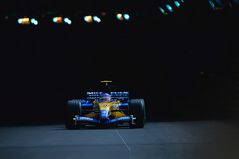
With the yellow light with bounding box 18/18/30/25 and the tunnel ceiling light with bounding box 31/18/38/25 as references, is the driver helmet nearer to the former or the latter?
the yellow light with bounding box 18/18/30/25

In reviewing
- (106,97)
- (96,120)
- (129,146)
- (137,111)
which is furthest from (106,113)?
(129,146)

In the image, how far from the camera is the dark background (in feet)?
147

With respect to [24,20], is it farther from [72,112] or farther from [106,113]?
[106,113]

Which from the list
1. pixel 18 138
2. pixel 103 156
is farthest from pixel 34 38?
pixel 103 156

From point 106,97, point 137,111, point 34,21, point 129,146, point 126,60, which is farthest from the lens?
point 126,60

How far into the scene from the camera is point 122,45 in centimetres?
5131

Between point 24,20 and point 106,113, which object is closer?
point 106,113

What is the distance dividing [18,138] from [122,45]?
3525 cm

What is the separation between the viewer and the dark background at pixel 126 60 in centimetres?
4472

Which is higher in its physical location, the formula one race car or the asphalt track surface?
the formula one race car

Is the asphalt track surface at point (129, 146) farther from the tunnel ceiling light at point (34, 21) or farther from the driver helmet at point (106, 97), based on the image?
the tunnel ceiling light at point (34, 21)

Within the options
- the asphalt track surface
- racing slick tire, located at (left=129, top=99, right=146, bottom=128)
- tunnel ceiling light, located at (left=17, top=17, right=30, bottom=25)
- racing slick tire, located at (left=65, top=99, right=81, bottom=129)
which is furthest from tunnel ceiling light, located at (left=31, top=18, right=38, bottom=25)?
the asphalt track surface

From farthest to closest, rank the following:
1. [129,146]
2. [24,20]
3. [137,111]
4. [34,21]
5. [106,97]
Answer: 1. [34,21]
2. [24,20]
3. [106,97]
4. [137,111]
5. [129,146]

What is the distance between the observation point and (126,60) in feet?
181
